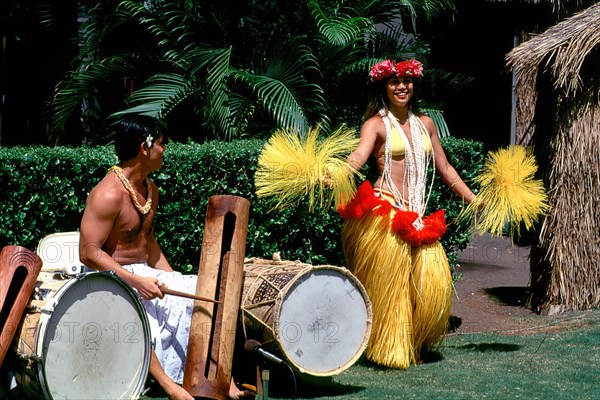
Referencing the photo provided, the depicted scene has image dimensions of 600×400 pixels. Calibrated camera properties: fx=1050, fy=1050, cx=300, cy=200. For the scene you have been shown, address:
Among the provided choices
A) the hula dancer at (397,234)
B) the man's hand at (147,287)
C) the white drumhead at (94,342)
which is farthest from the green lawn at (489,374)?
the white drumhead at (94,342)

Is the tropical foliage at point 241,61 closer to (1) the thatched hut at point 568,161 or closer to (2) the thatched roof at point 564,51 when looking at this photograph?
(2) the thatched roof at point 564,51

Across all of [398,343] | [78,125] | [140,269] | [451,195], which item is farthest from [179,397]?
[78,125]

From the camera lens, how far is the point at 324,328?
581cm

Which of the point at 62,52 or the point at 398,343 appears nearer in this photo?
the point at 398,343

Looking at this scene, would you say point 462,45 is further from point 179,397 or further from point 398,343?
point 179,397

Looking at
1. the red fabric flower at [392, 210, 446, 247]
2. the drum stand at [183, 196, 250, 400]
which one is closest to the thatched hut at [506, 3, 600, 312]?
the red fabric flower at [392, 210, 446, 247]

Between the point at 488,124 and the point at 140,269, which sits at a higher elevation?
the point at 488,124

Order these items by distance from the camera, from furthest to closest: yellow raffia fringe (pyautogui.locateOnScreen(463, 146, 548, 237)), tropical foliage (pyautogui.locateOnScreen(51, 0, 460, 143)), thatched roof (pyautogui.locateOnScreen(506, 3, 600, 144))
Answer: tropical foliage (pyautogui.locateOnScreen(51, 0, 460, 143))
thatched roof (pyautogui.locateOnScreen(506, 3, 600, 144))
yellow raffia fringe (pyautogui.locateOnScreen(463, 146, 548, 237))

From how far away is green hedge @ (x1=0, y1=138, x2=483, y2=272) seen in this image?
6977mm

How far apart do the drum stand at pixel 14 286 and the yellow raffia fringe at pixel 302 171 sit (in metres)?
1.69

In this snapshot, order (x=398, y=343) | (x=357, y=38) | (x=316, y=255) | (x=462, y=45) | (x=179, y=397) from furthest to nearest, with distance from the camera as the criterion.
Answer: (x=462, y=45)
(x=357, y=38)
(x=316, y=255)
(x=398, y=343)
(x=179, y=397)

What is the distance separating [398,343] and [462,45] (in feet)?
30.5

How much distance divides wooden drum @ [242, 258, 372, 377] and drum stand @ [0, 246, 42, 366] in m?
1.31

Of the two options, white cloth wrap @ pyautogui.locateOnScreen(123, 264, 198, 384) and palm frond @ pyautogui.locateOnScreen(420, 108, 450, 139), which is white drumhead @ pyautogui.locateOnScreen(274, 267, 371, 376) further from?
palm frond @ pyautogui.locateOnScreen(420, 108, 450, 139)
